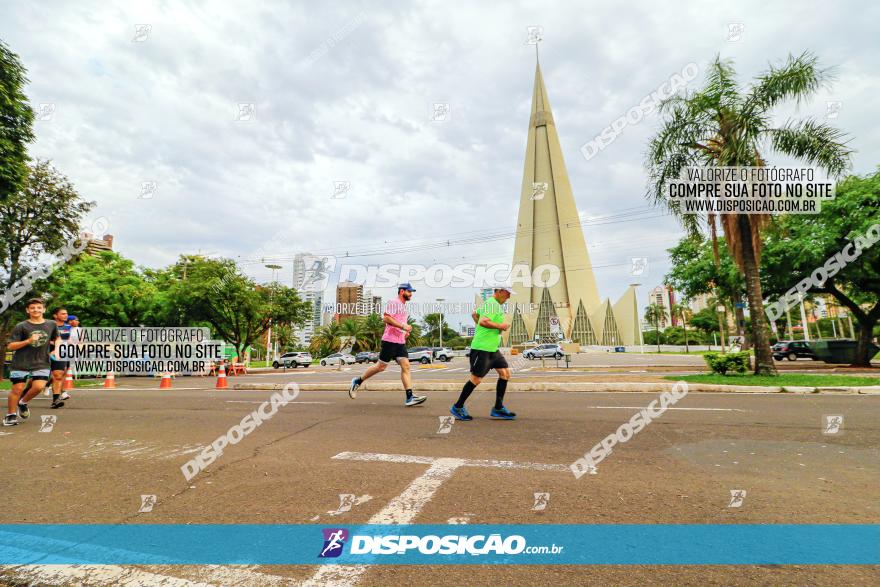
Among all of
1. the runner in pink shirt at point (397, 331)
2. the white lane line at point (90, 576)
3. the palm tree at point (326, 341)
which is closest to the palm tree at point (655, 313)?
the palm tree at point (326, 341)

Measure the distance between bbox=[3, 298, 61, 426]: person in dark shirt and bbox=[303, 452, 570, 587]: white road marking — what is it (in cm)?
550

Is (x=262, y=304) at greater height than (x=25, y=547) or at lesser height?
greater

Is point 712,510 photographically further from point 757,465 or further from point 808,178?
point 808,178

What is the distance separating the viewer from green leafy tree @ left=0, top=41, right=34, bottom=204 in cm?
1055

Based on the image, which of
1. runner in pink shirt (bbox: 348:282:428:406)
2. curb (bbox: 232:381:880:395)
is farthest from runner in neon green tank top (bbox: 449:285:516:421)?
curb (bbox: 232:381:880:395)

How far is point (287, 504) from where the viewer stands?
2861mm

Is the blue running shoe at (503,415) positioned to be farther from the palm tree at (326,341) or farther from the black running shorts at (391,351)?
the palm tree at (326,341)

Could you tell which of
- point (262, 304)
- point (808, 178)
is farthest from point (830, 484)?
point (262, 304)

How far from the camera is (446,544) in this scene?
2283mm

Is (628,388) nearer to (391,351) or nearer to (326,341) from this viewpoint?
(391,351)

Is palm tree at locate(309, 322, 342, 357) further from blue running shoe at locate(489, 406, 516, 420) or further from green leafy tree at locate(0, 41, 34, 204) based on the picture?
blue running shoe at locate(489, 406, 516, 420)

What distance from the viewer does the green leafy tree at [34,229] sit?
59.8 feet

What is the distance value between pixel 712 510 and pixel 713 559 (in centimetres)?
73

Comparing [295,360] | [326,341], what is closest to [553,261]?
[326,341]
